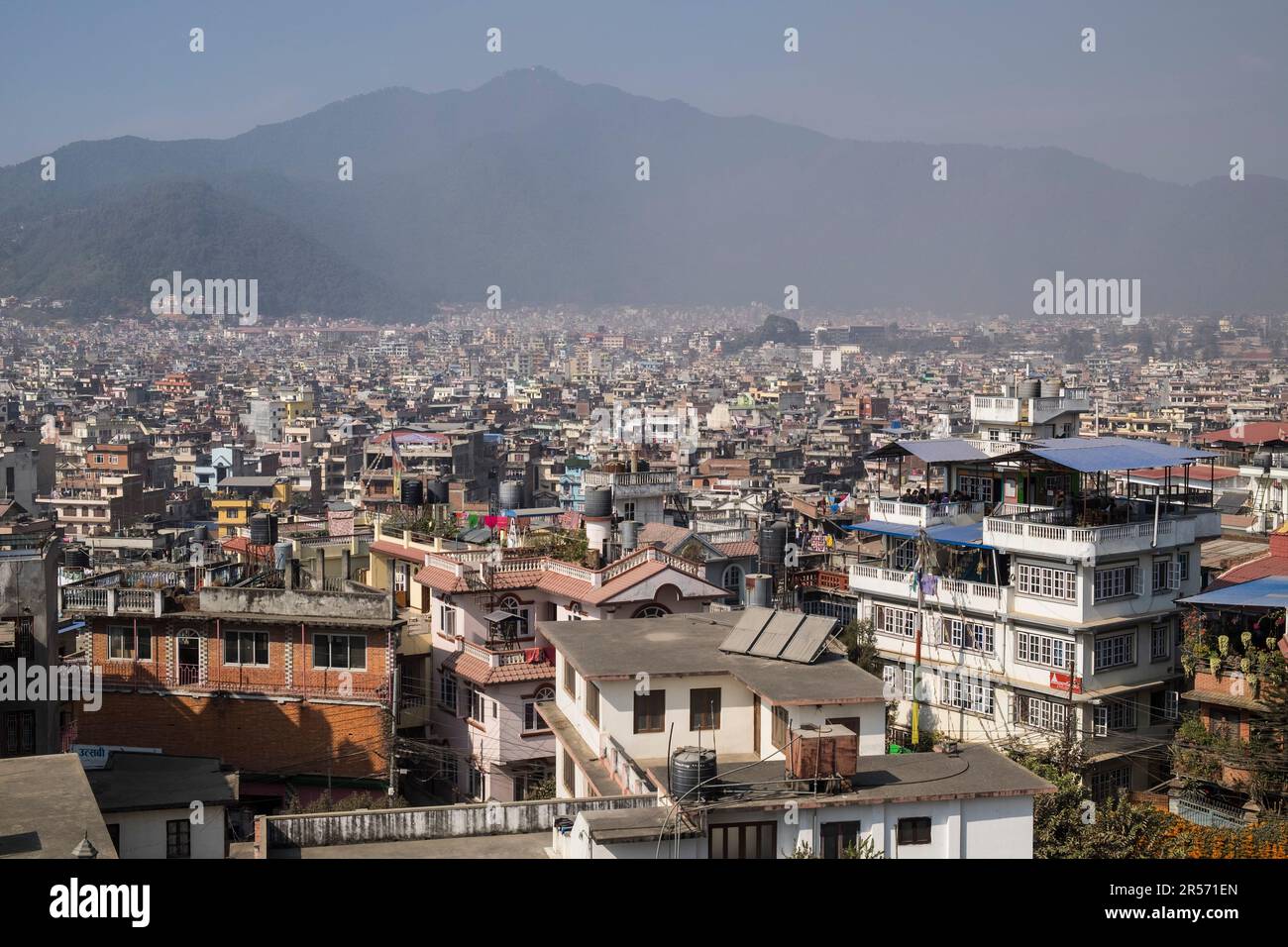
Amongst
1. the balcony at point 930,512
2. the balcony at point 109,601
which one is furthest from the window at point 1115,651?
the balcony at point 109,601

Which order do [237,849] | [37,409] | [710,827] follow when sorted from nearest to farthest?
[710,827] → [237,849] → [37,409]

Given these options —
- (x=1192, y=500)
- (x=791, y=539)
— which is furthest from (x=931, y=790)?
(x=791, y=539)

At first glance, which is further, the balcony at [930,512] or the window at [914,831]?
the balcony at [930,512]

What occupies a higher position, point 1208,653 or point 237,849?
point 1208,653

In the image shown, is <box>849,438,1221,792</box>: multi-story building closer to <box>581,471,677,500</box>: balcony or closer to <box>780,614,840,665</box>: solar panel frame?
<box>780,614,840,665</box>: solar panel frame

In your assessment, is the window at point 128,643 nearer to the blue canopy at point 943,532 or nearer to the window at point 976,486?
the blue canopy at point 943,532

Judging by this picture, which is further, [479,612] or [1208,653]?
[479,612]

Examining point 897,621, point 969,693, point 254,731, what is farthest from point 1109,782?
point 254,731

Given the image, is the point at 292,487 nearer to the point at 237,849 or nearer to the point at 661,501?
the point at 661,501
